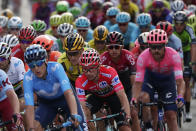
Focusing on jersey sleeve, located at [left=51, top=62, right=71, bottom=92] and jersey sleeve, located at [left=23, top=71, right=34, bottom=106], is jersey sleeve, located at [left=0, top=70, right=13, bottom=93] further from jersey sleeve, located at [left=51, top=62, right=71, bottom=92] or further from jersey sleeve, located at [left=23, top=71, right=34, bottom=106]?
jersey sleeve, located at [left=51, top=62, right=71, bottom=92]

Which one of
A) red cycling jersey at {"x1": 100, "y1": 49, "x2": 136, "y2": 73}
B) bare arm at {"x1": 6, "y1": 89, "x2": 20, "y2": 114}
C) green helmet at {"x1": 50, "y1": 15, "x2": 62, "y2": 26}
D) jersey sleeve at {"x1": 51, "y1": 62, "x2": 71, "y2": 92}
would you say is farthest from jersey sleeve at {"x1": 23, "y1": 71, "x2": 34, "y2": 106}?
green helmet at {"x1": 50, "y1": 15, "x2": 62, "y2": 26}

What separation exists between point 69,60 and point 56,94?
1.52 meters

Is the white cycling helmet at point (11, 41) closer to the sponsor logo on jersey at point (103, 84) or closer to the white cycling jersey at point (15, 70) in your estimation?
the white cycling jersey at point (15, 70)

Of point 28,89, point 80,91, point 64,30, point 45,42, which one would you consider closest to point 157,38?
point 80,91

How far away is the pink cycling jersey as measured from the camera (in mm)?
8328

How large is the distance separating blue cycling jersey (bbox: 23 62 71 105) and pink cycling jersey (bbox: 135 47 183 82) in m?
1.58

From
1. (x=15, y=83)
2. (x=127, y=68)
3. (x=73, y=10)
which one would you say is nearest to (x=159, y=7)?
(x=73, y=10)

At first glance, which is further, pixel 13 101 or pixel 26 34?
pixel 26 34

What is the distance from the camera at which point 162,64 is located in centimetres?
849

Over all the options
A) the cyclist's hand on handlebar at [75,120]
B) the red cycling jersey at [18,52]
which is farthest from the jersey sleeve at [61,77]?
the red cycling jersey at [18,52]

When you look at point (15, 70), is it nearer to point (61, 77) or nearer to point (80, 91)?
point (80, 91)

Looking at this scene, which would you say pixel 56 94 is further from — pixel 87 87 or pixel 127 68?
pixel 127 68

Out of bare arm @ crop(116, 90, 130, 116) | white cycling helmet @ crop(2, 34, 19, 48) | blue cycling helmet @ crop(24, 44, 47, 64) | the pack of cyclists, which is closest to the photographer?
blue cycling helmet @ crop(24, 44, 47, 64)

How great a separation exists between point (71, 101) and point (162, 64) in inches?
88.7
